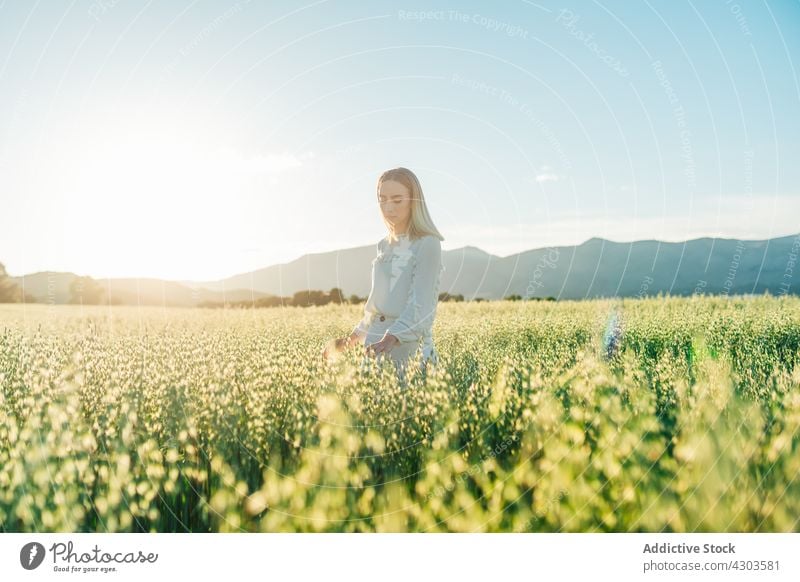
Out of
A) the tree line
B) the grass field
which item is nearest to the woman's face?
the grass field

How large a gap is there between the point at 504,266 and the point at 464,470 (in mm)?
3920

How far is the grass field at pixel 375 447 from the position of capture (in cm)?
269

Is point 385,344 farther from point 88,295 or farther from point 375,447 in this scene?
point 88,295

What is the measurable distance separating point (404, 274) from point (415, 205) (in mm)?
508

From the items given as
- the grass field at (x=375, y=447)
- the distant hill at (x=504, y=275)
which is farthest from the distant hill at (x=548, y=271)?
the grass field at (x=375, y=447)

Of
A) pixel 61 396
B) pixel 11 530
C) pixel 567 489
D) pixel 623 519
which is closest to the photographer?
pixel 567 489

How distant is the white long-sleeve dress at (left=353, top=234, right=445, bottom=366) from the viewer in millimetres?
4500

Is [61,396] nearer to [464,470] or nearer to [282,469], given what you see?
[282,469]

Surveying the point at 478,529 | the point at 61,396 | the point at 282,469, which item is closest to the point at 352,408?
the point at 282,469

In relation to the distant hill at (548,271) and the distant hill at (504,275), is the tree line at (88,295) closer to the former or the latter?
the distant hill at (504,275)

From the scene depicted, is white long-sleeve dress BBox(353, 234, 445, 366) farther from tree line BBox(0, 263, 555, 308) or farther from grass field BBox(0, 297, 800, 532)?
tree line BBox(0, 263, 555, 308)

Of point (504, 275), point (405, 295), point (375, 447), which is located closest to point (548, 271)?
point (504, 275)
